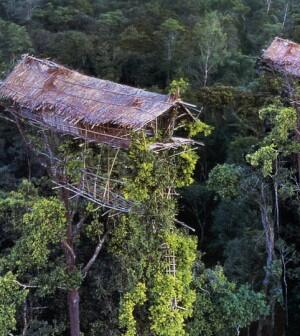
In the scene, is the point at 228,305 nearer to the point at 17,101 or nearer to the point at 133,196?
the point at 133,196

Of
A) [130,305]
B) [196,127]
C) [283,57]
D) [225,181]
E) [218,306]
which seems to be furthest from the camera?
[283,57]

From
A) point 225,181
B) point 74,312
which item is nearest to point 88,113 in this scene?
point 74,312

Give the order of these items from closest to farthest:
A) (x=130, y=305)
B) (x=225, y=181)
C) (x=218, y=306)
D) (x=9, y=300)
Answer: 1. (x=130, y=305)
2. (x=9, y=300)
3. (x=218, y=306)
4. (x=225, y=181)

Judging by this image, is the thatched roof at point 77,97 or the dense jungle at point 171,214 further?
the dense jungle at point 171,214

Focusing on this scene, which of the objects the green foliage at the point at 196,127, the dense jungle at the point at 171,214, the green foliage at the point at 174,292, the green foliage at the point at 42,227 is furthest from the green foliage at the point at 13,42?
the green foliage at the point at 174,292

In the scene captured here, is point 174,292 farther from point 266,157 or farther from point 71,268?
point 266,157

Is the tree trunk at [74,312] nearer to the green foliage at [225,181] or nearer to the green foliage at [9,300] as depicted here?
the green foliage at [9,300]

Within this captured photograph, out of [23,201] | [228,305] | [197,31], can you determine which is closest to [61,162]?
[23,201]
